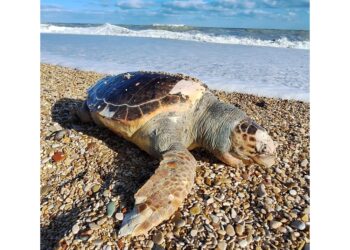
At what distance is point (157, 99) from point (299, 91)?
2938 millimetres

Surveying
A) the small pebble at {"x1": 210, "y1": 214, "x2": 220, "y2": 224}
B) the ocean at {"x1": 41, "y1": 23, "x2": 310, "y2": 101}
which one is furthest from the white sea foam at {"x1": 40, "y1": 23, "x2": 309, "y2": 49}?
Result: the small pebble at {"x1": 210, "y1": 214, "x2": 220, "y2": 224}

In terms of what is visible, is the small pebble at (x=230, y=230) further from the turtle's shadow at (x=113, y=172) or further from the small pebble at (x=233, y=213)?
the turtle's shadow at (x=113, y=172)

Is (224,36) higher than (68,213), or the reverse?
(224,36)

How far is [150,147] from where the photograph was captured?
2184mm

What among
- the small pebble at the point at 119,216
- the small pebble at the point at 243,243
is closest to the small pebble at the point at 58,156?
the small pebble at the point at 119,216

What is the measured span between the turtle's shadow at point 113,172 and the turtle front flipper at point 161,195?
0.33ft

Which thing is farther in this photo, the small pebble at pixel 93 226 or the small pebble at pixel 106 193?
the small pebble at pixel 106 193

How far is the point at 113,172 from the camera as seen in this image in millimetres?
2051

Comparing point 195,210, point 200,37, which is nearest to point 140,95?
point 195,210

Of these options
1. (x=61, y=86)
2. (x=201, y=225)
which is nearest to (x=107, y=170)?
(x=201, y=225)

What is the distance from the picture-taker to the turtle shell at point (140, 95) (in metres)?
2.21

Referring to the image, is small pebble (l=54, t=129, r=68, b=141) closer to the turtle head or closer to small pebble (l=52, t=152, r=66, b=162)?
small pebble (l=52, t=152, r=66, b=162)

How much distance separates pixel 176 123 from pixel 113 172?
55 cm
